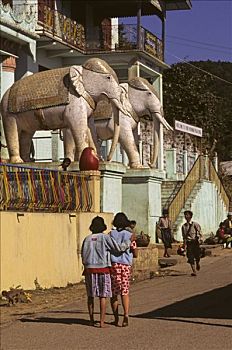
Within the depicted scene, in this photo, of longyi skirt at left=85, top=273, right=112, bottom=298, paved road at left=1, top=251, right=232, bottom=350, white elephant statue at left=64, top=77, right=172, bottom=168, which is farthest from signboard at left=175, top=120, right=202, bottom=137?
longyi skirt at left=85, top=273, right=112, bottom=298

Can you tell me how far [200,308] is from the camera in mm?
12750

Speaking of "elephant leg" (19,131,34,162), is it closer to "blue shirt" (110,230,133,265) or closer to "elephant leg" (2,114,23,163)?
"elephant leg" (2,114,23,163)

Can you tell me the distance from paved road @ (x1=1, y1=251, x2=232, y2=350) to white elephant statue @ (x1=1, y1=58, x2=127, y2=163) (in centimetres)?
575

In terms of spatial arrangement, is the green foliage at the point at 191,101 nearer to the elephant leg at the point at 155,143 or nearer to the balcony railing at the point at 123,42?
the balcony railing at the point at 123,42

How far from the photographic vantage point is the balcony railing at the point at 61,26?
97.2 feet

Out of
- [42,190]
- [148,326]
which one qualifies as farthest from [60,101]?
[148,326]

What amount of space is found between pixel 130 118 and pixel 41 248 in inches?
353

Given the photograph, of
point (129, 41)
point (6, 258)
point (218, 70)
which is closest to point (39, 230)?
point (6, 258)

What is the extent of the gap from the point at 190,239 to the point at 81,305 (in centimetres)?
527

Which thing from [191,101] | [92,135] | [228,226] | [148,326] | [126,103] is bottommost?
[148,326]

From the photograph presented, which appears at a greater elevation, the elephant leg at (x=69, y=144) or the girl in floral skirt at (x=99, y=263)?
the elephant leg at (x=69, y=144)

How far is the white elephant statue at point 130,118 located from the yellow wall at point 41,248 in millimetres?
5192

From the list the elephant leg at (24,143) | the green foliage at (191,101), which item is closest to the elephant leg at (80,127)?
the elephant leg at (24,143)

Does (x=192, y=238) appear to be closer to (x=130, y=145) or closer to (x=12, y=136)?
(x=130, y=145)
